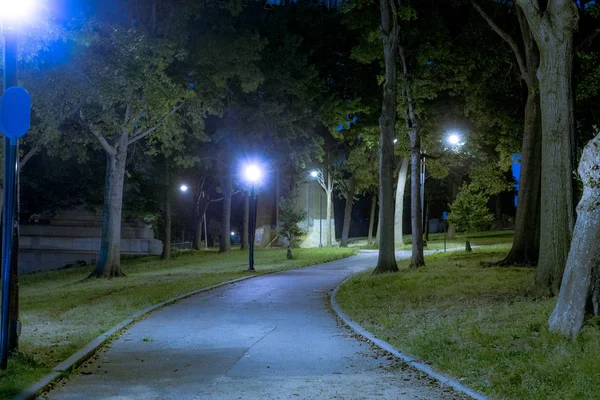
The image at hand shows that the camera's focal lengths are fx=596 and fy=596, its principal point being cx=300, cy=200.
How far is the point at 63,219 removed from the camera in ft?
141

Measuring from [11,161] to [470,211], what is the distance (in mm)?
29790

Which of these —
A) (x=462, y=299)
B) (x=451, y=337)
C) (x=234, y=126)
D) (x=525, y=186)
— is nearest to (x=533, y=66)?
(x=525, y=186)

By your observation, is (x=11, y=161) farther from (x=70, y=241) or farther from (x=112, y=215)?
(x=70, y=241)

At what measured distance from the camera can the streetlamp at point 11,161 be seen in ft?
25.6

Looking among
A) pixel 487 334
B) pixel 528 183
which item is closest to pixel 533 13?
pixel 487 334

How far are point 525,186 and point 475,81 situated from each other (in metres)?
7.34

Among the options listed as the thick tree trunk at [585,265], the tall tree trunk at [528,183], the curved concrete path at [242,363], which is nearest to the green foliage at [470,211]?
the tall tree trunk at [528,183]

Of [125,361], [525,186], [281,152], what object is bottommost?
[125,361]

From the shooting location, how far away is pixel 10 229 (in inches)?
314

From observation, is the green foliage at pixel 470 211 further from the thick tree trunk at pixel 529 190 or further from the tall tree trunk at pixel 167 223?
the tall tree trunk at pixel 167 223

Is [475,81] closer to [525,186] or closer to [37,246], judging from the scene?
[525,186]

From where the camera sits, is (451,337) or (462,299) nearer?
(451,337)

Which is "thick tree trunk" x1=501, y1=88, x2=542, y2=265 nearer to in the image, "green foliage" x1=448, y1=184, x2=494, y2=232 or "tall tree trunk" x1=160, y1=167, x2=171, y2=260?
"green foliage" x1=448, y1=184, x2=494, y2=232

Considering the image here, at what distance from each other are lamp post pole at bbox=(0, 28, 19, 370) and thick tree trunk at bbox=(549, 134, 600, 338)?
749 centimetres
